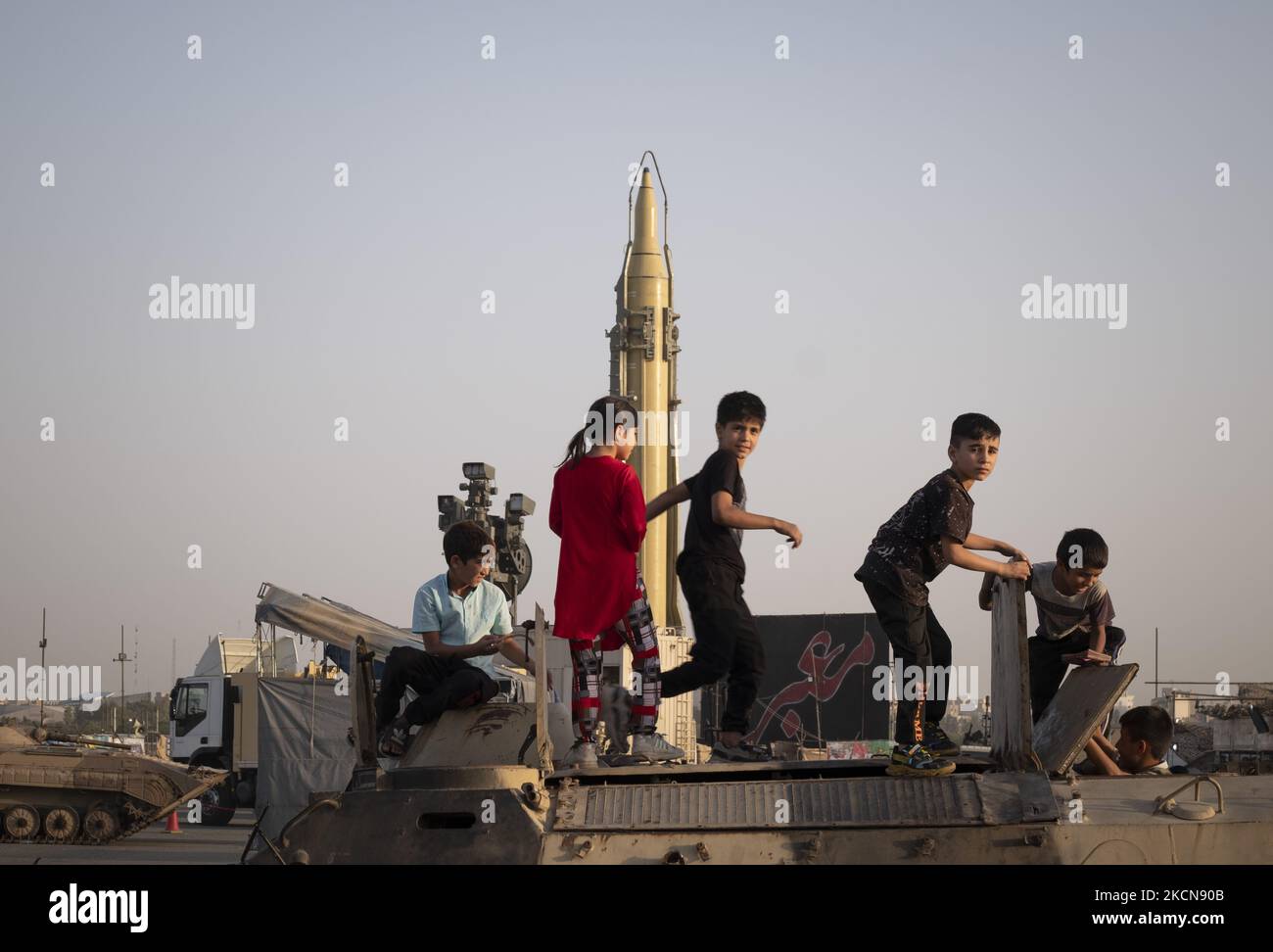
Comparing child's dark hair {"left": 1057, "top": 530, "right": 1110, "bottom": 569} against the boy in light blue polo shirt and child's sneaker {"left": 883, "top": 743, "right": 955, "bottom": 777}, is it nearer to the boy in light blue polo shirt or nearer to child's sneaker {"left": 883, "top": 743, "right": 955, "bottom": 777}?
child's sneaker {"left": 883, "top": 743, "right": 955, "bottom": 777}

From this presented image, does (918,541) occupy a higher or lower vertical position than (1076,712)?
higher

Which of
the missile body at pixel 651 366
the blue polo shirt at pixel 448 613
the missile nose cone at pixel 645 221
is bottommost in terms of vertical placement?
the blue polo shirt at pixel 448 613

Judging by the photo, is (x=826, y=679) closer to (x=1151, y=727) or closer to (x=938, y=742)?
(x=1151, y=727)

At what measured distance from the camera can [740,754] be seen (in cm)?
719

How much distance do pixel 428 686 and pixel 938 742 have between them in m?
2.52

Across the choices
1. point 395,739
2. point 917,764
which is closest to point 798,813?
point 917,764

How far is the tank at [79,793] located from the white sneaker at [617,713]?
17573 millimetres

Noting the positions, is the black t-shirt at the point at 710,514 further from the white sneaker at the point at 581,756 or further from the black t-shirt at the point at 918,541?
the white sneaker at the point at 581,756

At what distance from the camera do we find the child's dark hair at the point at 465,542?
7.97 metres

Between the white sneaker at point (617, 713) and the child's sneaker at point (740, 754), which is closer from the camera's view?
the child's sneaker at point (740, 754)

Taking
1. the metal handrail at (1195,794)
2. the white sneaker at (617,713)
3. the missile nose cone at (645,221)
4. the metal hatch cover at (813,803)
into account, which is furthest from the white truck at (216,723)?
the metal handrail at (1195,794)
